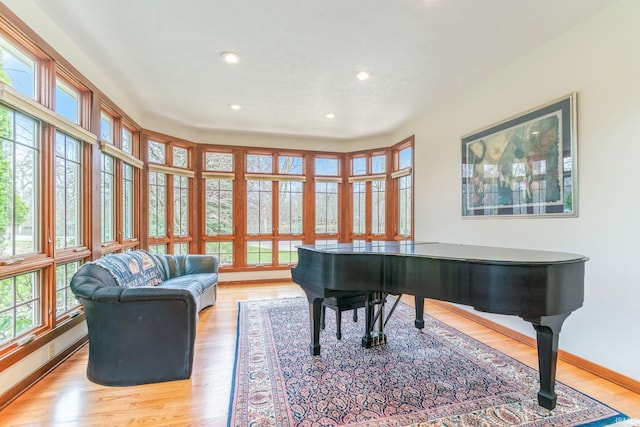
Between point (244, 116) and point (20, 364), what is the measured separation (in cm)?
371


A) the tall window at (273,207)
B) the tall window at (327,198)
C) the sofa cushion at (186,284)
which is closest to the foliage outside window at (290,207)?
the tall window at (273,207)

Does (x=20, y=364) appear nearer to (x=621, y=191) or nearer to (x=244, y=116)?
(x=244, y=116)

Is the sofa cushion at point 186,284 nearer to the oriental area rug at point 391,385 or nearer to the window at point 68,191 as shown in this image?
the oriental area rug at point 391,385

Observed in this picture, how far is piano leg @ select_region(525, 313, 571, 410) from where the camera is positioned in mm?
1876

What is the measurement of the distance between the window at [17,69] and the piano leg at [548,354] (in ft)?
12.3

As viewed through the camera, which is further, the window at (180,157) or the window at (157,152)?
the window at (180,157)

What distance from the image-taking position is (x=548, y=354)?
75.9 inches

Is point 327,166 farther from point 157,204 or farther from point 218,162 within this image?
point 157,204

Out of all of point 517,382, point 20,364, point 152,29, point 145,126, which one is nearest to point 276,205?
point 145,126

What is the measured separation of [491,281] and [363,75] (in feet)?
7.98

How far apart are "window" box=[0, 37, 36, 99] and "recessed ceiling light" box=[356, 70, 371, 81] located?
2.80 meters

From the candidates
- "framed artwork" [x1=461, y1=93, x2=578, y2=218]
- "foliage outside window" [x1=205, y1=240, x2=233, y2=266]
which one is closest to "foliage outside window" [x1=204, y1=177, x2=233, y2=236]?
"foliage outside window" [x1=205, y1=240, x2=233, y2=266]

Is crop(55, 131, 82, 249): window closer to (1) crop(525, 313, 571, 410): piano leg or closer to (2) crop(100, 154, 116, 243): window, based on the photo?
(2) crop(100, 154, 116, 243): window

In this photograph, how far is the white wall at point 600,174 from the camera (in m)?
2.19
